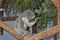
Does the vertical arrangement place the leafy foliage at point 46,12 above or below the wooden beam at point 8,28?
above

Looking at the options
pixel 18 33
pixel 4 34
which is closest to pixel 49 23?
pixel 18 33

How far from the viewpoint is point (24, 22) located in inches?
58.1

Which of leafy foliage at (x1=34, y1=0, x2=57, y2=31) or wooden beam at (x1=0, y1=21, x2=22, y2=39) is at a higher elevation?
leafy foliage at (x1=34, y1=0, x2=57, y2=31)

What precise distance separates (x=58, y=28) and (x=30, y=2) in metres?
0.42

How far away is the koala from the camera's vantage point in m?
1.44

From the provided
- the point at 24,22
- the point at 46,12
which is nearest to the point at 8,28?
the point at 24,22

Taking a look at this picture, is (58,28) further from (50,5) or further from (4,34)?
(4,34)

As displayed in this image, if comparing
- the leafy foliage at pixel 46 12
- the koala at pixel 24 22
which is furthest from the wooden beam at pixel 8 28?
the leafy foliage at pixel 46 12

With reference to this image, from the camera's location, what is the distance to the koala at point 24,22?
4.72ft

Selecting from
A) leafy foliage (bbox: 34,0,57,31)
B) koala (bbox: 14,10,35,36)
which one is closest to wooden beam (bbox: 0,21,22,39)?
koala (bbox: 14,10,35,36)

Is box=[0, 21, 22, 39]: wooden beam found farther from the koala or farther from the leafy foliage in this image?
the leafy foliage

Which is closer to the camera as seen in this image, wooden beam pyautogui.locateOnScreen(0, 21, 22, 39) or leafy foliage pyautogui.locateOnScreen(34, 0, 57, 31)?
wooden beam pyautogui.locateOnScreen(0, 21, 22, 39)

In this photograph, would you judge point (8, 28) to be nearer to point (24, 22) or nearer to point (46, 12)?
point (24, 22)

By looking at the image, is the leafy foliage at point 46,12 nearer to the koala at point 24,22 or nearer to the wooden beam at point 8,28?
the koala at point 24,22
